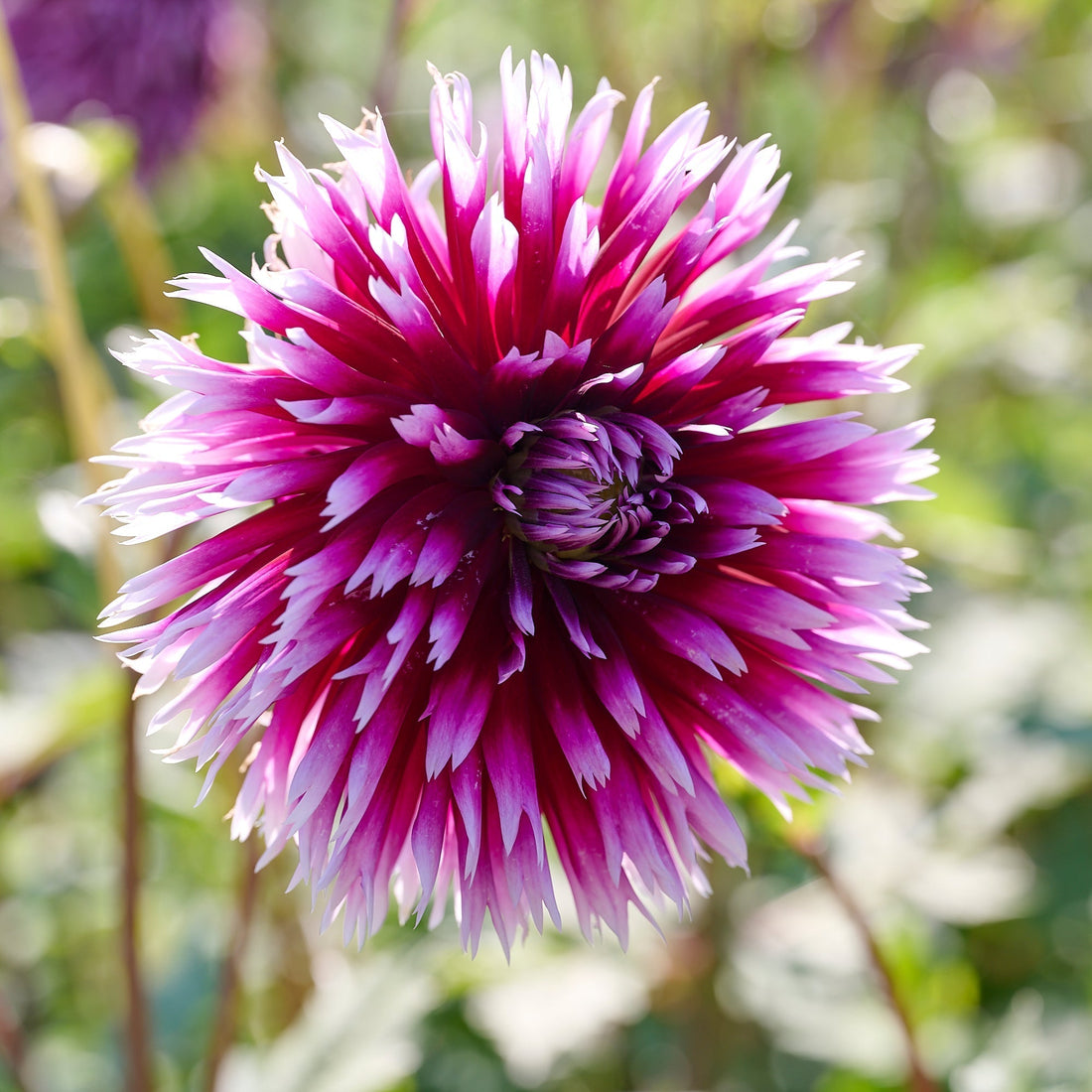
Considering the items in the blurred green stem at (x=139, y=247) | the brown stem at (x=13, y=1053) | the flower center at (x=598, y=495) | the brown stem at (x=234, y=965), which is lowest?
the brown stem at (x=13, y=1053)

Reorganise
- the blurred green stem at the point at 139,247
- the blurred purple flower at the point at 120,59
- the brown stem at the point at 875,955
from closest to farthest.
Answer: the brown stem at the point at 875,955 → the blurred green stem at the point at 139,247 → the blurred purple flower at the point at 120,59

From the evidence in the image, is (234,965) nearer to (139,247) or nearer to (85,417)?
(85,417)

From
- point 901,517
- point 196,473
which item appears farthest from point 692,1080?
point 196,473

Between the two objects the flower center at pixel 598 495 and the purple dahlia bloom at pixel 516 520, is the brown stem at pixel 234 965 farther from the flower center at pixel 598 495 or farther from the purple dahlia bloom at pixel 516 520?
the flower center at pixel 598 495

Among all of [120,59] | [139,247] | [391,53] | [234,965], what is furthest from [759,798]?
[120,59]

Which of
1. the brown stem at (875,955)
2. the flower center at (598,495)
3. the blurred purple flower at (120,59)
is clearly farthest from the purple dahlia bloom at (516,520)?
the blurred purple flower at (120,59)

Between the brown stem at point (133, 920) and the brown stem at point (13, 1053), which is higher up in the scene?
the brown stem at point (133, 920)

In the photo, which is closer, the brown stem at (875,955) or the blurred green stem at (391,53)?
the brown stem at (875,955)
